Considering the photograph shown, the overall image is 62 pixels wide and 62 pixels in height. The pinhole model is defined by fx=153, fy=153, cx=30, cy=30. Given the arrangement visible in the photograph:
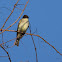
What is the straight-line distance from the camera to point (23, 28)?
143 cm

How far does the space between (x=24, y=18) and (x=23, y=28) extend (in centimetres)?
12

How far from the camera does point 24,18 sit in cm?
150
